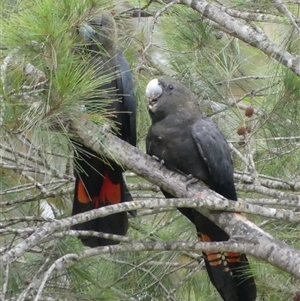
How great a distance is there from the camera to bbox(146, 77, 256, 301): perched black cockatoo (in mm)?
2229

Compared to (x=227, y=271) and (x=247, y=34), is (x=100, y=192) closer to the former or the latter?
(x=227, y=271)

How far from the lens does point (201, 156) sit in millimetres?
2264

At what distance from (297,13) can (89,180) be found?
2.97 feet

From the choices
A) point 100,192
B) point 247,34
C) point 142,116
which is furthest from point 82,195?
point 247,34

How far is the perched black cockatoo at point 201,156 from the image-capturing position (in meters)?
2.23

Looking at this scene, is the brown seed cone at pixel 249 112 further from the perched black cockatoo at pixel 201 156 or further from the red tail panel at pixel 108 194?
the red tail panel at pixel 108 194

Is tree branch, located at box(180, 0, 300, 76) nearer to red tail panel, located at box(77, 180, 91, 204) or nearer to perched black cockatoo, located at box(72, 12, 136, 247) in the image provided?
perched black cockatoo, located at box(72, 12, 136, 247)

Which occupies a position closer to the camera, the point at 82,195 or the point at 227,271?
the point at 227,271

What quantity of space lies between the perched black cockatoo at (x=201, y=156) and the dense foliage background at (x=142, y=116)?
69mm

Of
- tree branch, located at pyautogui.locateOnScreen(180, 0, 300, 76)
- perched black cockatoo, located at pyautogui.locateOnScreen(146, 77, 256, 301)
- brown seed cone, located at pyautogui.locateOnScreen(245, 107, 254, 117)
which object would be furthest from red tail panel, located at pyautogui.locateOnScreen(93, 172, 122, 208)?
tree branch, located at pyautogui.locateOnScreen(180, 0, 300, 76)

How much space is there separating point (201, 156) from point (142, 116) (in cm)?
42

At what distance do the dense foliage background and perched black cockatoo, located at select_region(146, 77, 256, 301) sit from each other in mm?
69

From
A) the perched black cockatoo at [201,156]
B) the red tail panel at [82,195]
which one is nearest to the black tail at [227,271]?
the perched black cockatoo at [201,156]

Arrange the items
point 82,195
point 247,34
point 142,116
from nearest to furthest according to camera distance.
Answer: point 247,34 → point 82,195 → point 142,116
